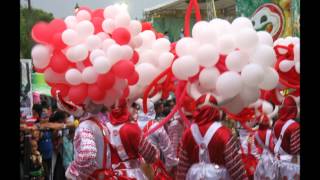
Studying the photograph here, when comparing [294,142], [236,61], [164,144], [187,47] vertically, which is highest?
[187,47]

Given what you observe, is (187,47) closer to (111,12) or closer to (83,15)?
(111,12)

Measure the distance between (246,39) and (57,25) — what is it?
→ 1.49m

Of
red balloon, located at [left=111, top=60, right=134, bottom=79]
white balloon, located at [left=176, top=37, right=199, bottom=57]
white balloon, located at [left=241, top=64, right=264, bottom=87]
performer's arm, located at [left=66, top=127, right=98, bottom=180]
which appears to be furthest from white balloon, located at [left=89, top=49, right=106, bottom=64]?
white balloon, located at [left=241, top=64, right=264, bottom=87]

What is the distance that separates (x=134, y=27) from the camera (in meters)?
3.89

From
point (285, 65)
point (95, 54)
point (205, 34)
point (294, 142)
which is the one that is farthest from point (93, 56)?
point (294, 142)

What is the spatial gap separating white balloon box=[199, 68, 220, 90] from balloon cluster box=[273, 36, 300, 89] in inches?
35.5

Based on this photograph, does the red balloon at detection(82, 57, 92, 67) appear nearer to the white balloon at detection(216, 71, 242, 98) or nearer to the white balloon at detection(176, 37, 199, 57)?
the white balloon at detection(176, 37, 199, 57)

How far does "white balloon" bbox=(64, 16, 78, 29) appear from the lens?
12.5 ft

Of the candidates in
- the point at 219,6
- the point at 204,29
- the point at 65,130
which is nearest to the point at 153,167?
the point at 204,29

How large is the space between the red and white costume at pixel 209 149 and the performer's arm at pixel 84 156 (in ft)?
2.44

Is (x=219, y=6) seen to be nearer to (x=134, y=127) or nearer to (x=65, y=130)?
(x=65, y=130)
